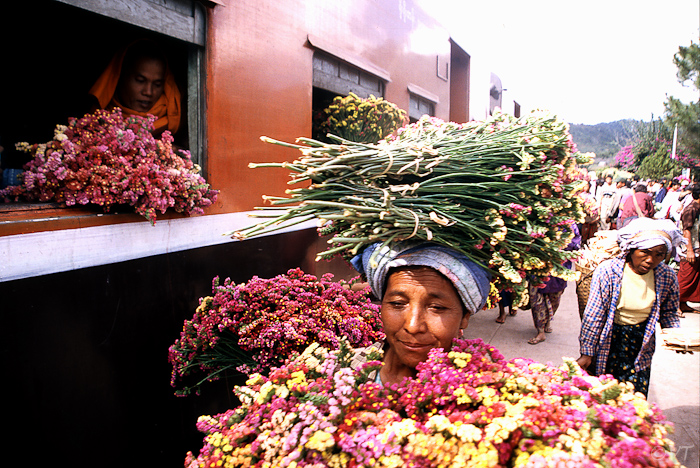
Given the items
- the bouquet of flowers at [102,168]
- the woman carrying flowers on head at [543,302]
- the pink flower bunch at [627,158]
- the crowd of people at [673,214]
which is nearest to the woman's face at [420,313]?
the crowd of people at [673,214]

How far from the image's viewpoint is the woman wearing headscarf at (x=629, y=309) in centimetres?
321

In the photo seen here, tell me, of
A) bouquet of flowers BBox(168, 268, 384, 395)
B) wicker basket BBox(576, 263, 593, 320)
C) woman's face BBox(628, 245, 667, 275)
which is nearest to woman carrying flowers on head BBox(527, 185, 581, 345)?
wicker basket BBox(576, 263, 593, 320)

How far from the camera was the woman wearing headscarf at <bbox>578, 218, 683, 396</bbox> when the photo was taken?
321 centimetres

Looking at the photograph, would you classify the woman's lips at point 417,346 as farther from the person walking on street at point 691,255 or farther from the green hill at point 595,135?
the green hill at point 595,135

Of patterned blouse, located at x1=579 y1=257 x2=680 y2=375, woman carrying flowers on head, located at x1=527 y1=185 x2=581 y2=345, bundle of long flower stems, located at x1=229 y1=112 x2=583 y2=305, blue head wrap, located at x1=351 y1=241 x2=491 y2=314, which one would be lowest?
woman carrying flowers on head, located at x1=527 y1=185 x2=581 y2=345

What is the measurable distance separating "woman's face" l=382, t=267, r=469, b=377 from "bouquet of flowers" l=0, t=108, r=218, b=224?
1.79 metres

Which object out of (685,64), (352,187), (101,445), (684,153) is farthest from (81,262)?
(684,153)

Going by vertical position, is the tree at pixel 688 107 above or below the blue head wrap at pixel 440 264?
above

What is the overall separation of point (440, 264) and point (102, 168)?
2.00 metres

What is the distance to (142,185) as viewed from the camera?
2.67 metres

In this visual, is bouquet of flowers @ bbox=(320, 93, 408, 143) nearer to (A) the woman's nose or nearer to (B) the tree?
(A) the woman's nose

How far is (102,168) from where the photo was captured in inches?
99.1

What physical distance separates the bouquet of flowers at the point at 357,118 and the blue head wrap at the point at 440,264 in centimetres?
372

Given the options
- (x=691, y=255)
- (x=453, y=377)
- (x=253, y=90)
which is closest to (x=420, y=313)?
(x=453, y=377)
